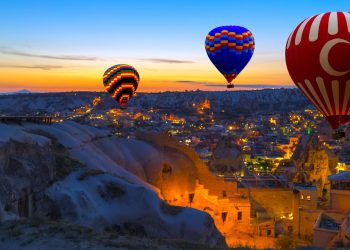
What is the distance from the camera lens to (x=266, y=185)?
22.3 metres

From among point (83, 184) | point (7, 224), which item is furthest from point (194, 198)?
point (7, 224)

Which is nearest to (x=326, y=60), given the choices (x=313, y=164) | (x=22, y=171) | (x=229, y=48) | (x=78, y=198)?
(x=78, y=198)

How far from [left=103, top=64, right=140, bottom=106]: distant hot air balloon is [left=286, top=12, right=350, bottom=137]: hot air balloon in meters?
16.6

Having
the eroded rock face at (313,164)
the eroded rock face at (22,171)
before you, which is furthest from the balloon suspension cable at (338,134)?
the eroded rock face at (313,164)

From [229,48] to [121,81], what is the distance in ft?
32.0

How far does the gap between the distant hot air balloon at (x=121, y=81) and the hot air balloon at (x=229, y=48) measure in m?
8.56

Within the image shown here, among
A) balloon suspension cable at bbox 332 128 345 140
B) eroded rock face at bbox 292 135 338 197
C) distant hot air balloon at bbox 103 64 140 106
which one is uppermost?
distant hot air balloon at bbox 103 64 140 106

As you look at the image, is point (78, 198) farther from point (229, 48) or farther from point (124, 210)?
point (229, 48)

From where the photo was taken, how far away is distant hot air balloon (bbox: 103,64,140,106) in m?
28.0

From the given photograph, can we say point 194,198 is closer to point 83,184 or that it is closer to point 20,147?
point 83,184

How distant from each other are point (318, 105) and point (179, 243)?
7.02 metres

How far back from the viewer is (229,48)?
1994cm

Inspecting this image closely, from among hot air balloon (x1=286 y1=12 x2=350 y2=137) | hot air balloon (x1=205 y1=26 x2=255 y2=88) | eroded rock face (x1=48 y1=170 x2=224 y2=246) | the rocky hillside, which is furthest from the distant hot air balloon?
hot air balloon (x1=286 y1=12 x2=350 y2=137)

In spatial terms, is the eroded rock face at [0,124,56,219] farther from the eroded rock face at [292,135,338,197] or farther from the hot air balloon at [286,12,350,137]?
the eroded rock face at [292,135,338,197]
